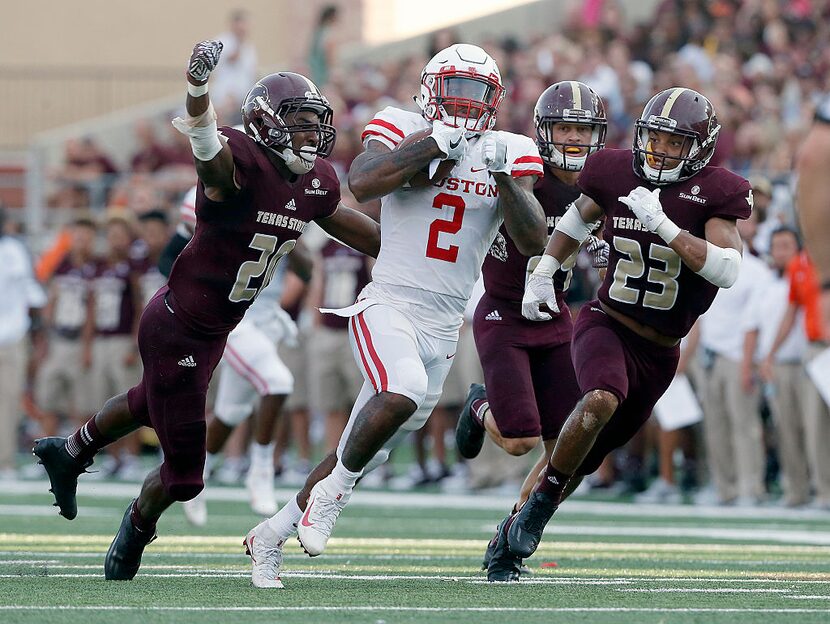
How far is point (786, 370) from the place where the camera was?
1118 centimetres

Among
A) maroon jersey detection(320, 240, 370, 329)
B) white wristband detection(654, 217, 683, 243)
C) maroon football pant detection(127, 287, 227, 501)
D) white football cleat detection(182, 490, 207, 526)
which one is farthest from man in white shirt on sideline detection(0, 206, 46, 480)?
white wristband detection(654, 217, 683, 243)

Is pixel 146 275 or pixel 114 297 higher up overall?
pixel 146 275

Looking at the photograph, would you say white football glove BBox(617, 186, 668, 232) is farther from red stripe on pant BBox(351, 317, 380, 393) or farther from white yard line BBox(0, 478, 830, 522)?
white yard line BBox(0, 478, 830, 522)

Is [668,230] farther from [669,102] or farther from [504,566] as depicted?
[504,566]

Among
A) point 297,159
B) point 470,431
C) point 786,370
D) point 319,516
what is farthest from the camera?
point 786,370

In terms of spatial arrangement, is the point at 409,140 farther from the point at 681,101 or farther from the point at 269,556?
the point at 269,556

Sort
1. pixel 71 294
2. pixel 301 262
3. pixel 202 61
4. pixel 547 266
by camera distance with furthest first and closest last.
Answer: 1. pixel 71 294
2. pixel 301 262
3. pixel 547 266
4. pixel 202 61

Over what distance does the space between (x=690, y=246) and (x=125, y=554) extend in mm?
2367

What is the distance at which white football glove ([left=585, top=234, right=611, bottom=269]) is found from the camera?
703 centimetres

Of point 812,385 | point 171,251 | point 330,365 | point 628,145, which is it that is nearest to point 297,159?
point 171,251

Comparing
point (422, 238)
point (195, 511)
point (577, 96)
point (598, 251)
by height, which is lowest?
point (195, 511)

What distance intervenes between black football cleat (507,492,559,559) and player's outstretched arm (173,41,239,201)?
63.8 inches

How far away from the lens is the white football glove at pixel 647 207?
612 centimetres

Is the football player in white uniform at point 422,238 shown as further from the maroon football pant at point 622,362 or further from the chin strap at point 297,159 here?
the maroon football pant at point 622,362
